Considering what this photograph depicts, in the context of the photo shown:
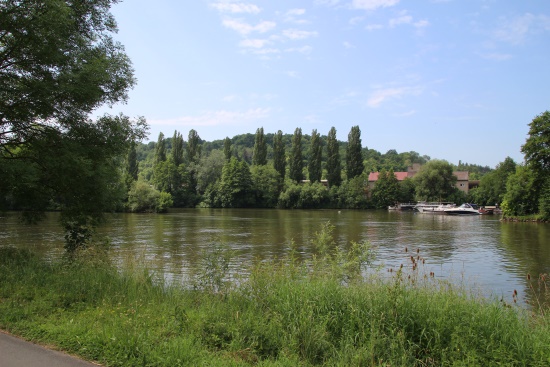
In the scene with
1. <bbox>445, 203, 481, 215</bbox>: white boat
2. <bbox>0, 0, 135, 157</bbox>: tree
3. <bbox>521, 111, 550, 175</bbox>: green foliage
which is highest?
<bbox>521, 111, 550, 175</bbox>: green foliage

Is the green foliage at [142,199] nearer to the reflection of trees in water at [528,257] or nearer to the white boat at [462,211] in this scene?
the white boat at [462,211]

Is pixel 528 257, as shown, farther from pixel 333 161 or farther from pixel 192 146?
pixel 192 146

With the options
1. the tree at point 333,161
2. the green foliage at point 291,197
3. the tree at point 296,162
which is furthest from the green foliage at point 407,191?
the green foliage at point 291,197

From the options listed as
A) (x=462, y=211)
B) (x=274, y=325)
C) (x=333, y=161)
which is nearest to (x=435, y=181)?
(x=462, y=211)

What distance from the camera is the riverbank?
17.8 ft

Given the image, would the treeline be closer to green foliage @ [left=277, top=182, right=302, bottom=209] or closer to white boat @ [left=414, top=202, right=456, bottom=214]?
green foliage @ [left=277, top=182, right=302, bottom=209]

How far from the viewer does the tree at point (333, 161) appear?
103062 mm

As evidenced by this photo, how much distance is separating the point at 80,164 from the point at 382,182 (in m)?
98.2

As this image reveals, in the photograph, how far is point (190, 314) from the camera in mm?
6684

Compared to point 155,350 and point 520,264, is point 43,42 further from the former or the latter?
point 520,264

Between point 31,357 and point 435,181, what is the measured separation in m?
109

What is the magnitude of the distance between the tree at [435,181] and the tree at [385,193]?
274 inches

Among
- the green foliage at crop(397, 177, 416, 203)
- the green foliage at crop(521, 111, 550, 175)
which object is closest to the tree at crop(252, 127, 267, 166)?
the green foliage at crop(397, 177, 416, 203)

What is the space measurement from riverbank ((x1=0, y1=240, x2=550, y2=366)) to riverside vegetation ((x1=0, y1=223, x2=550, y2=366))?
18 millimetres
